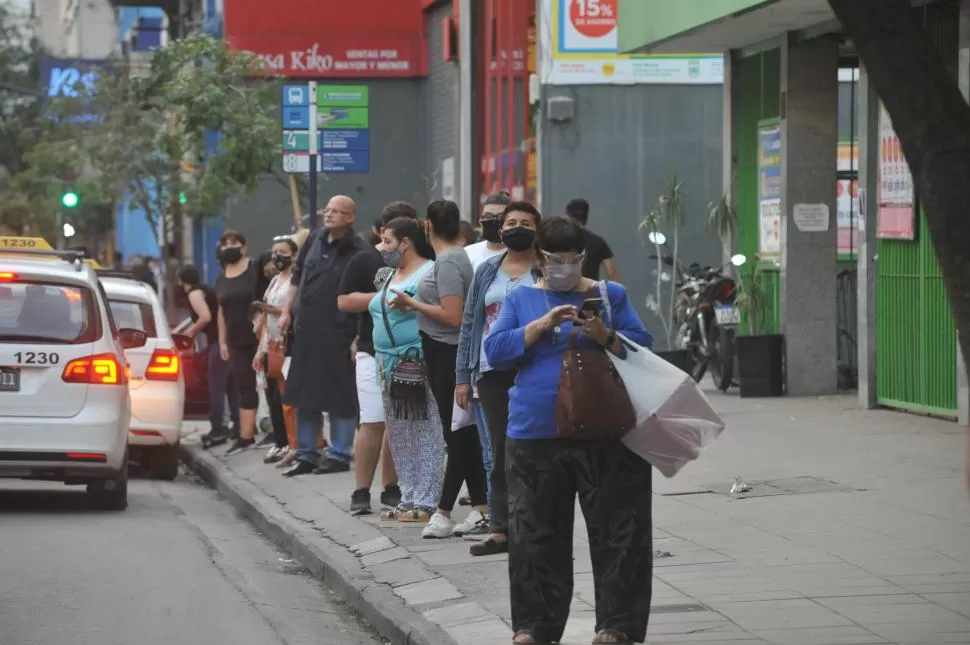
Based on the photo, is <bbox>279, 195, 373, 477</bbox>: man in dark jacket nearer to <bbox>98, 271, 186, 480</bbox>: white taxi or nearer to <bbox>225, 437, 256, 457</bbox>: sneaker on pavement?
<bbox>98, 271, 186, 480</bbox>: white taxi

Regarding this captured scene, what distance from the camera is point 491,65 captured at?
33.0 m

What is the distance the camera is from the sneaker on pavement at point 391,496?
1219 centimetres

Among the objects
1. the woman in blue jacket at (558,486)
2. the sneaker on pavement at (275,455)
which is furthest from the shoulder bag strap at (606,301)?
the sneaker on pavement at (275,455)

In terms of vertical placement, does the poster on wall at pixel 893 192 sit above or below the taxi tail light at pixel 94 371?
above

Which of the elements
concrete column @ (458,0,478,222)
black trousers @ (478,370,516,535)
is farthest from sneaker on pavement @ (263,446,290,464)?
concrete column @ (458,0,478,222)

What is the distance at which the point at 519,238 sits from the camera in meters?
8.96

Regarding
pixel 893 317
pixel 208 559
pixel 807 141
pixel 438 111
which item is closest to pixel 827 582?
pixel 208 559

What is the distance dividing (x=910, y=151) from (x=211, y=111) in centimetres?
2113

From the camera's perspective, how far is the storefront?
1623 centimetres

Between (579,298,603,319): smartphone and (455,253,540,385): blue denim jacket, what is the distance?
205 centimetres

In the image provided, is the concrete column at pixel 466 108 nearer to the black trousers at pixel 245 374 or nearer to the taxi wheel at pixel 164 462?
the black trousers at pixel 245 374

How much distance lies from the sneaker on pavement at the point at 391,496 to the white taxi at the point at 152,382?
12.9 feet

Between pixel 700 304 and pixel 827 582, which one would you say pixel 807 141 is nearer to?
pixel 700 304

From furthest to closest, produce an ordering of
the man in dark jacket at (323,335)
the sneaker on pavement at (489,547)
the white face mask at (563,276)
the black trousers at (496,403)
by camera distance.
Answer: the man in dark jacket at (323,335), the sneaker on pavement at (489,547), the black trousers at (496,403), the white face mask at (563,276)
